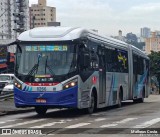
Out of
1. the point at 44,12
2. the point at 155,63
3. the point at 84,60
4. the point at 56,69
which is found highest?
the point at 44,12

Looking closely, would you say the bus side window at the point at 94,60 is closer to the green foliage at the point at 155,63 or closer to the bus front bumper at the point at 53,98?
the bus front bumper at the point at 53,98

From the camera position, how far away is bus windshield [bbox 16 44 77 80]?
59.3ft

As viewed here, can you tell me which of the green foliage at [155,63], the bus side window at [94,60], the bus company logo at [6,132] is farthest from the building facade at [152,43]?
the bus company logo at [6,132]

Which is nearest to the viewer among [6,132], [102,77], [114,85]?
[6,132]

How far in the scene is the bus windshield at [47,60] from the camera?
59.3ft

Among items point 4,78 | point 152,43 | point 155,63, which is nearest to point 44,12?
point 155,63

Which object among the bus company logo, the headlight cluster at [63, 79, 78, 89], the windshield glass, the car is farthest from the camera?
the windshield glass

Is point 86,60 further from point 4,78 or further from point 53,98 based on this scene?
point 4,78

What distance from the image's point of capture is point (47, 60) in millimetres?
18234

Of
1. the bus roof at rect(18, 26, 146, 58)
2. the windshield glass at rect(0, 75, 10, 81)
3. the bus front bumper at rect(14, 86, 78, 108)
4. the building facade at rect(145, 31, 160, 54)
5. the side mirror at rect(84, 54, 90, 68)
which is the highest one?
the building facade at rect(145, 31, 160, 54)

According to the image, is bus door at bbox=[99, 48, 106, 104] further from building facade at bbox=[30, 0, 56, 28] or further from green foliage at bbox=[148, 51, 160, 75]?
green foliage at bbox=[148, 51, 160, 75]

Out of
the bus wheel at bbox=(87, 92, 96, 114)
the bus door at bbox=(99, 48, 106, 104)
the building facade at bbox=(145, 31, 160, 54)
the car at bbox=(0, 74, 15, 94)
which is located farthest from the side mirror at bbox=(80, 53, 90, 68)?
the building facade at bbox=(145, 31, 160, 54)

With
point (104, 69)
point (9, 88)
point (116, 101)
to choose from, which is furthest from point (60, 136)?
point (9, 88)

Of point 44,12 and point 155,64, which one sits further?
point 155,64
